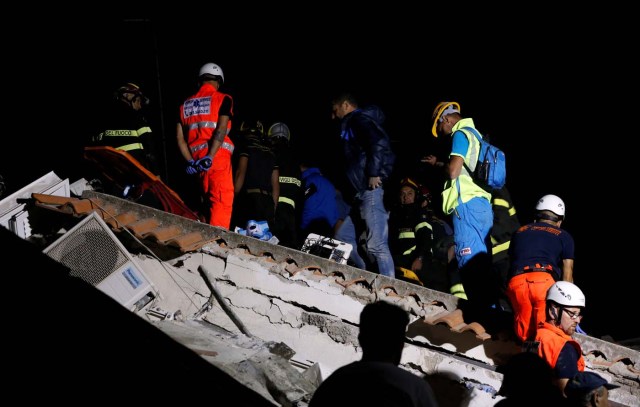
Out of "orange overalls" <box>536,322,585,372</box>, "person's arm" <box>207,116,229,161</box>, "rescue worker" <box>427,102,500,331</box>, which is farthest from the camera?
"person's arm" <box>207,116,229,161</box>

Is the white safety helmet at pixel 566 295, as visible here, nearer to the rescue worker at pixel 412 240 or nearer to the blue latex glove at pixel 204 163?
the rescue worker at pixel 412 240

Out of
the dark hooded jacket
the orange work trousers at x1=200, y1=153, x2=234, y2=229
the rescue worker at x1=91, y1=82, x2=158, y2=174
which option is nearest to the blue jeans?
the dark hooded jacket

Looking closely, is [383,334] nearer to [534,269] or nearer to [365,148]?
[534,269]

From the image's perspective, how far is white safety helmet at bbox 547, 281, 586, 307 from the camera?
4.97m

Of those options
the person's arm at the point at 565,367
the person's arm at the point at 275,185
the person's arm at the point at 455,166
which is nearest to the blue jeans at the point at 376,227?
the person's arm at the point at 455,166

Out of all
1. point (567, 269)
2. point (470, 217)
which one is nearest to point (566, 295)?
point (567, 269)

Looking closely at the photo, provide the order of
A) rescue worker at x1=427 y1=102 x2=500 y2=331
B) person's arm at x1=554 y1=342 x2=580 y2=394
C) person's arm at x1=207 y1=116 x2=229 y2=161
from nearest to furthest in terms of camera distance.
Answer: person's arm at x1=554 y1=342 x2=580 y2=394
rescue worker at x1=427 y1=102 x2=500 y2=331
person's arm at x1=207 y1=116 x2=229 y2=161

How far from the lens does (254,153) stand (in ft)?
27.2

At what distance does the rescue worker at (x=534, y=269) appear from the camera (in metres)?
5.35

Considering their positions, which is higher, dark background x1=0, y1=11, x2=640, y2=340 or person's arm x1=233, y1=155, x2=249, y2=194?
dark background x1=0, y1=11, x2=640, y2=340

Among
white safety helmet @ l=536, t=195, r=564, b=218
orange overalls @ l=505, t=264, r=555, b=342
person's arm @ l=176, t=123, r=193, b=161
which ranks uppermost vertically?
person's arm @ l=176, t=123, r=193, b=161

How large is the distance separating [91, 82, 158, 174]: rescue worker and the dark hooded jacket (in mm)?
2379

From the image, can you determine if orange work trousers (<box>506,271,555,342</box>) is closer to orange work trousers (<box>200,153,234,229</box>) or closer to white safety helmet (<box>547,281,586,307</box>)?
white safety helmet (<box>547,281,586,307</box>)

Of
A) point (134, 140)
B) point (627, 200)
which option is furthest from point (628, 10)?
point (134, 140)
